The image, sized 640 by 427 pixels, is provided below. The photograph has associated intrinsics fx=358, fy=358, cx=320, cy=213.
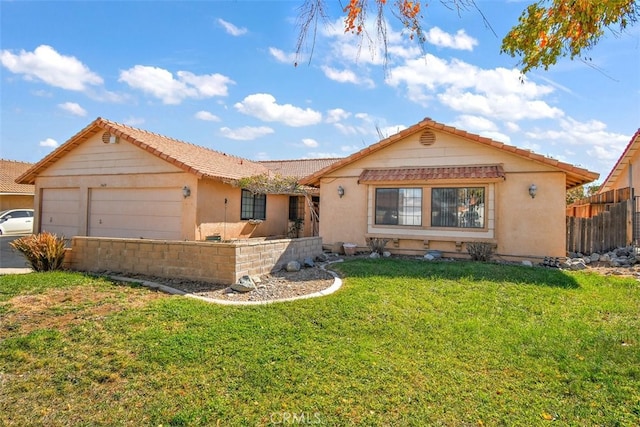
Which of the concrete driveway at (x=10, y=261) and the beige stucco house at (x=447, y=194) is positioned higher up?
the beige stucco house at (x=447, y=194)

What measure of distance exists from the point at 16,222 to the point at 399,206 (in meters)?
22.5

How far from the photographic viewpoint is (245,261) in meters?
8.07

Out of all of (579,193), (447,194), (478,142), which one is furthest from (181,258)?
(579,193)

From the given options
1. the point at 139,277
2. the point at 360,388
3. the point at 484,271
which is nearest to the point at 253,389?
the point at 360,388

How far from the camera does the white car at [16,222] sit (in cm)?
2083

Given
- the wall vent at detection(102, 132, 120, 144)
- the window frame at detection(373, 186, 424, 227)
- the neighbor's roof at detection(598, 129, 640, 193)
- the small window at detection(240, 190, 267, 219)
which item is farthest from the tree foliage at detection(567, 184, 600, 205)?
the wall vent at detection(102, 132, 120, 144)

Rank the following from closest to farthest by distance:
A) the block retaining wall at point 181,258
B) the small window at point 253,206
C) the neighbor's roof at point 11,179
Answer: the block retaining wall at point 181,258 < the small window at point 253,206 < the neighbor's roof at point 11,179

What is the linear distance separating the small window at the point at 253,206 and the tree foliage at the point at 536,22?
1307cm

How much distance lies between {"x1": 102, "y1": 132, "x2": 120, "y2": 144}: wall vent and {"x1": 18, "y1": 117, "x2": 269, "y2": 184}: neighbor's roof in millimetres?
235

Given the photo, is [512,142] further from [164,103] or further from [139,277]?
[164,103]

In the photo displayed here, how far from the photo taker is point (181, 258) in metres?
8.20

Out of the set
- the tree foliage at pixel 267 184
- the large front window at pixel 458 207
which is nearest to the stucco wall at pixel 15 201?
the tree foliage at pixel 267 184

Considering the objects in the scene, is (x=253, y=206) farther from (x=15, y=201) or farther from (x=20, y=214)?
(x=15, y=201)

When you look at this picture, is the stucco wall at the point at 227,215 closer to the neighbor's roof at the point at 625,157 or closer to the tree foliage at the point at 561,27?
the tree foliage at the point at 561,27
